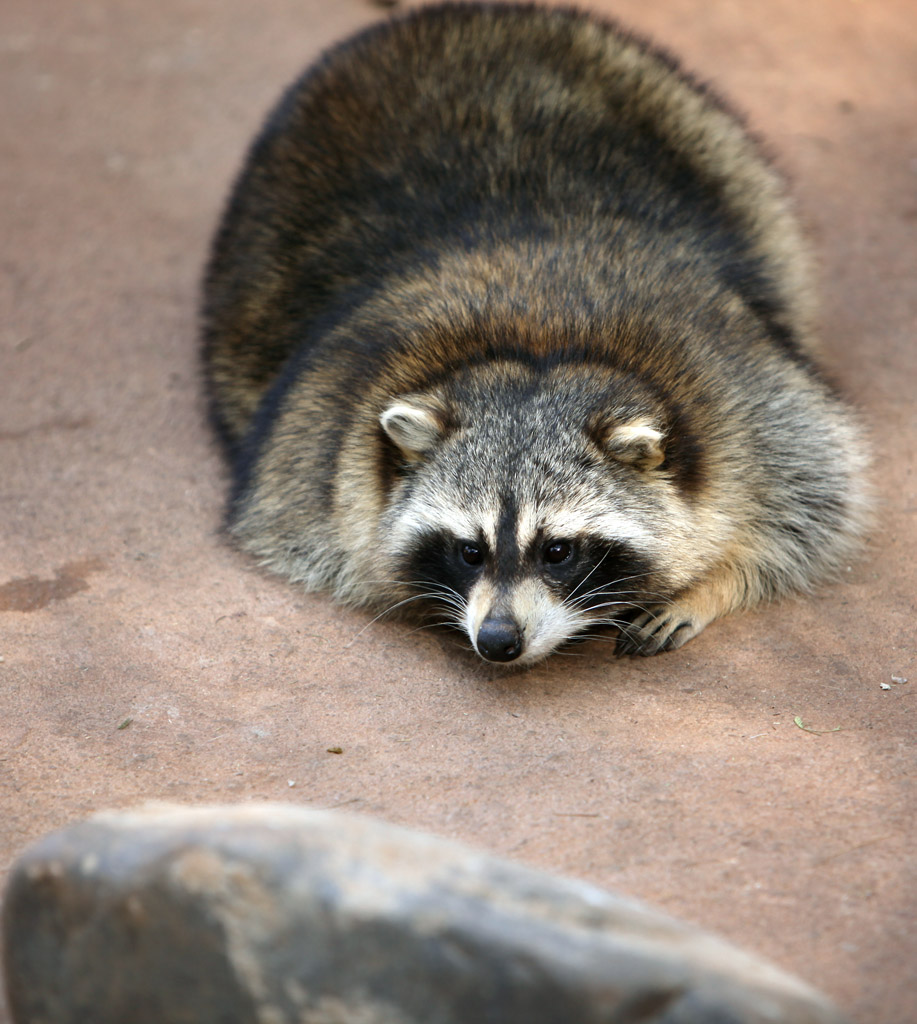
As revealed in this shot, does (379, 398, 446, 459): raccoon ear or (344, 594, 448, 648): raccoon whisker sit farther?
(344, 594, 448, 648): raccoon whisker

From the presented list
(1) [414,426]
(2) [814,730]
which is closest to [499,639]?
(1) [414,426]

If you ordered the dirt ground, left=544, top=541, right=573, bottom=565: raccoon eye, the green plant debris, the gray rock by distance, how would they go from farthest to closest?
left=544, top=541, right=573, bottom=565: raccoon eye < the green plant debris < the dirt ground < the gray rock

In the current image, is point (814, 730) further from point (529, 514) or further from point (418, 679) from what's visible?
point (418, 679)

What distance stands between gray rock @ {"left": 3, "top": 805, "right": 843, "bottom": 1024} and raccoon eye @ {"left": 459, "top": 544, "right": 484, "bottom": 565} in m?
1.37

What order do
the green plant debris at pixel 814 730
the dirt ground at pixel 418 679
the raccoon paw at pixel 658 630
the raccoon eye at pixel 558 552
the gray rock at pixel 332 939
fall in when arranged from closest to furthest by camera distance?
the gray rock at pixel 332 939 < the dirt ground at pixel 418 679 < the green plant debris at pixel 814 730 < the raccoon eye at pixel 558 552 < the raccoon paw at pixel 658 630

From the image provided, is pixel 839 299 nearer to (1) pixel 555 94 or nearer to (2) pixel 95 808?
(1) pixel 555 94

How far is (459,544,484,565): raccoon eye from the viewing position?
3.31m

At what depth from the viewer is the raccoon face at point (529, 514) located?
10.5 ft

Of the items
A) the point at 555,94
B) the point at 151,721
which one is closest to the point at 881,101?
the point at 555,94

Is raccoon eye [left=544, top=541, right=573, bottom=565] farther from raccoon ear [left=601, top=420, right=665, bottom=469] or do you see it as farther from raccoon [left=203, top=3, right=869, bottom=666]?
raccoon ear [left=601, top=420, right=665, bottom=469]

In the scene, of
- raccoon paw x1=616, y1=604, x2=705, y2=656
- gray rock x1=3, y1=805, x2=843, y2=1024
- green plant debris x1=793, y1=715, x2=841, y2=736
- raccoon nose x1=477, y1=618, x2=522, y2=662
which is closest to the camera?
gray rock x1=3, y1=805, x2=843, y2=1024

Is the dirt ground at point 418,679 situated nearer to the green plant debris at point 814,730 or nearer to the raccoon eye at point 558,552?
the green plant debris at point 814,730

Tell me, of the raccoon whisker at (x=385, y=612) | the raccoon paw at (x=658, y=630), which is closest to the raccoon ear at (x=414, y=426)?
the raccoon whisker at (x=385, y=612)

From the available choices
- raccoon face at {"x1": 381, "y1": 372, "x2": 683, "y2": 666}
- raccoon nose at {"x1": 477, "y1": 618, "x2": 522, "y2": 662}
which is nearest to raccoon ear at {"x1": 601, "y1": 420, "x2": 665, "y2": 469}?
raccoon face at {"x1": 381, "y1": 372, "x2": 683, "y2": 666}
